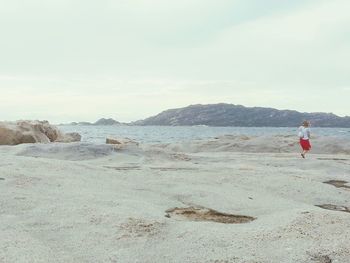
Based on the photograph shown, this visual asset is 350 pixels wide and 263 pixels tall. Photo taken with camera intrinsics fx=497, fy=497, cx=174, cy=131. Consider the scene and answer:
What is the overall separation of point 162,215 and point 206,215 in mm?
644

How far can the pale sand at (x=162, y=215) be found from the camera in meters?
4.68

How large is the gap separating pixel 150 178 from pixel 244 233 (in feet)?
12.7

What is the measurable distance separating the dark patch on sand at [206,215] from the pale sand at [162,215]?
0.02m

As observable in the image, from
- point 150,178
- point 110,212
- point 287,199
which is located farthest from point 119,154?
point 110,212

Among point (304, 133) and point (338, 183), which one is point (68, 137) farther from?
point (338, 183)

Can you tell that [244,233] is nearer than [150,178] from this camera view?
Yes

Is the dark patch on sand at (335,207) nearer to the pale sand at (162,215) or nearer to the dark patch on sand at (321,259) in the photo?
the pale sand at (162,215)

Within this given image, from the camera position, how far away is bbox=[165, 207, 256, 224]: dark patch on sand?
6.15 m

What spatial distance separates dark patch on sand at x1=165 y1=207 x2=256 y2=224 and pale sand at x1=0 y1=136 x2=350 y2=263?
0.05ft

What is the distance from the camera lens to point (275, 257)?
177 inches

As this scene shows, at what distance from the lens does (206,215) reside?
6.37 m

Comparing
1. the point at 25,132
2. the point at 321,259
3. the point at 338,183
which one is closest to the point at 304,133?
the point at 338,183

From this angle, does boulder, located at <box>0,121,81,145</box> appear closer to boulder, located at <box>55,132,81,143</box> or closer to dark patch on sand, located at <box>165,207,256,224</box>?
boulder, located at <box>55,132,81,143</box>

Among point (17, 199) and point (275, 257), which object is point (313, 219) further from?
point (17, 199)
